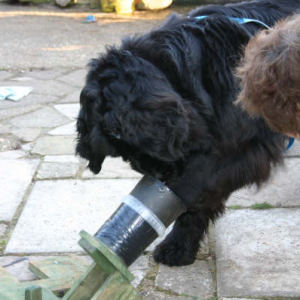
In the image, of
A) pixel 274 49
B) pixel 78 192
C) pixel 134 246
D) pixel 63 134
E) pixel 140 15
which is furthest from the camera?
pixel 140 15

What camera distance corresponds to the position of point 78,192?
9.34 ft

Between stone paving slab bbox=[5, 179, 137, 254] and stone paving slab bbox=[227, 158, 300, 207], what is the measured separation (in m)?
0.60

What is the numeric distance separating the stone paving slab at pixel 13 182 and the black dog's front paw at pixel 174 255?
0.83 metres

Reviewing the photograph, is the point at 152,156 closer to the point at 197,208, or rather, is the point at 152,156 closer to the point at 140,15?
the point at 197,208

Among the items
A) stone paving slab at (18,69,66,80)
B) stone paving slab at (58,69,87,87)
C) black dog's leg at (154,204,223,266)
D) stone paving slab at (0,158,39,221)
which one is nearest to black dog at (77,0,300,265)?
black dog's leg at (154,204,223,266)

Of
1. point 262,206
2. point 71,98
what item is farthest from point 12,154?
point 262,206

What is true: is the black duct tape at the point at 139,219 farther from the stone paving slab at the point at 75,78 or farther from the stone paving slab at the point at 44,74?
the stone paving slab at the point at 44,74

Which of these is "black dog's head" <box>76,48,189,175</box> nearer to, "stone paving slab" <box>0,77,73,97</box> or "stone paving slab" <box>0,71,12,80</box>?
"stone paving slab" <box>0,77,73,97</box>

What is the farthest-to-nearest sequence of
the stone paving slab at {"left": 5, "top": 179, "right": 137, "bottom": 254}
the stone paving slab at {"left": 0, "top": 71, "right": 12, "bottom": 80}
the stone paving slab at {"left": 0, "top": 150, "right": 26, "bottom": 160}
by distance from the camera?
the stone paving slab at {"left": 0, "top": 71, "right": 12, "bottom": 80}, the stone paving slab at {"left": 0, "top": 150, "right": 26, "bottom": 160}, the stone paving slab at {"left": 5, "top": 179, "right": 137, "bottom": 254}

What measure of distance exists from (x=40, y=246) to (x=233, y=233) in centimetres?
89

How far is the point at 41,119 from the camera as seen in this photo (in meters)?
3.90

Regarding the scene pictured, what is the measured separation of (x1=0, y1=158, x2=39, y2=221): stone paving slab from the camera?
8.89 feet

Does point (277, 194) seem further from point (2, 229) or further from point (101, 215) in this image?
point (2, 229)

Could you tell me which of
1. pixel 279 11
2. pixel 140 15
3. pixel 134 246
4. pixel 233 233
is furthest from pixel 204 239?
pixel 140 15
